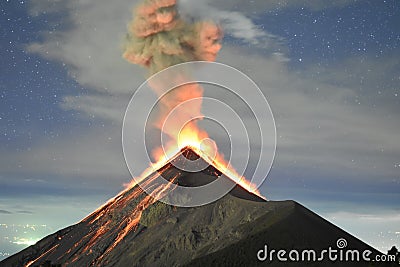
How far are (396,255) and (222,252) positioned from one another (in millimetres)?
60341

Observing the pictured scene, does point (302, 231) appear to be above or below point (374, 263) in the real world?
above

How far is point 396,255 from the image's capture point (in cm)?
16488

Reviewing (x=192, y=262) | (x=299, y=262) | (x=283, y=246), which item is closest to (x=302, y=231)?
(x=283, y=246)

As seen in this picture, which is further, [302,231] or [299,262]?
[302,231]

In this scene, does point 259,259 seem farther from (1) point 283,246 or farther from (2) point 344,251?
(2) point 344,251

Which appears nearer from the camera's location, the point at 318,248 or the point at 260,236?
the point at 318,248

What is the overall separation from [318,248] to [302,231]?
46.2 ft

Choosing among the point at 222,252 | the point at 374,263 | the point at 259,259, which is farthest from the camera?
the point at 222,252

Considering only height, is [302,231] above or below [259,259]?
above

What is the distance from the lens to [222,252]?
640 ft

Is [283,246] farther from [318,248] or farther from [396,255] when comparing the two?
[396,255]

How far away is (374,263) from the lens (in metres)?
160

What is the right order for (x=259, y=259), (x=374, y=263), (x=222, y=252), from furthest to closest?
(x=222, y=252), (x=259, y=259), (x=374, y=263)

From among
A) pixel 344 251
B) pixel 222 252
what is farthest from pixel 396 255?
pixel 222 252
